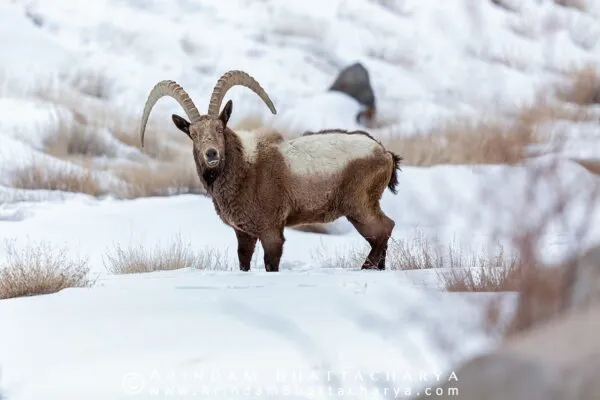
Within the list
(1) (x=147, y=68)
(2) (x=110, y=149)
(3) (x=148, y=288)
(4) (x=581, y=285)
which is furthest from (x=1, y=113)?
(4) (x=581, y=285)

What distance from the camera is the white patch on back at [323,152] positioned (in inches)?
277

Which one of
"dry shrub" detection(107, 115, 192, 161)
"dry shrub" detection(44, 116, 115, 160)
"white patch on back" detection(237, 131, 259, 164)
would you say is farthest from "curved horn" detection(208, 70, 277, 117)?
"dry shrub" detection(107, 115, 192, 161)

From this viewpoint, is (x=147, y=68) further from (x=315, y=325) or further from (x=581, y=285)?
(x=581, y=285)

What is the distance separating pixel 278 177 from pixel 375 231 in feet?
2.84

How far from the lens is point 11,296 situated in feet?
19.1

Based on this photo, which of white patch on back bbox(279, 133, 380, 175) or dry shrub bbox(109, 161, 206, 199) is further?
dry shrub bbox(109, 161, 206, 199)

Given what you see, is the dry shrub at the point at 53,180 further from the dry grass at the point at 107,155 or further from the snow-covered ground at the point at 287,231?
the snow-covered ground at the point at 287,231

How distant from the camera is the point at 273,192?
6.93m

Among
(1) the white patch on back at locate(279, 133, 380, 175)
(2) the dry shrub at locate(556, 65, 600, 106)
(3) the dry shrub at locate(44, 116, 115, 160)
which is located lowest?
(3) the dry shrub at locate(44, 116, 115, 160)

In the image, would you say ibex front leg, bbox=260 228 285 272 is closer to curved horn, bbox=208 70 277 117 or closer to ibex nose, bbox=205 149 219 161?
ibex nose, bbox=205 149 219 161

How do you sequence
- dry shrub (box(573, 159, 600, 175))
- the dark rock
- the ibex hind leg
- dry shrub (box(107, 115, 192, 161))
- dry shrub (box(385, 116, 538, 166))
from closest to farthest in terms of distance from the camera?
the ibex hind leg < dry shrub (box(573, 159, 600, 175)) < dry shrub (box(385, 116, 538, 166)) < dry shrub (box(107, 115, 192, 161)) < the dark rock

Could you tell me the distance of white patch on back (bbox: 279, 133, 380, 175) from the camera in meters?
7.05

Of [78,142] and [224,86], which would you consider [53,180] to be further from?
[224,86]

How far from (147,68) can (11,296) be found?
17141mm
